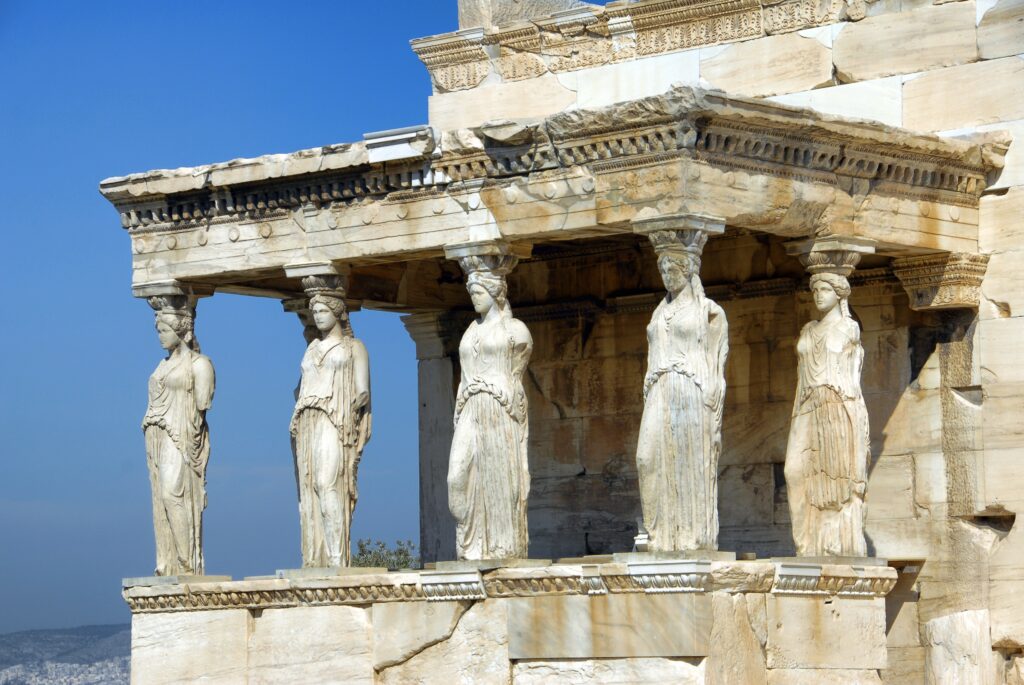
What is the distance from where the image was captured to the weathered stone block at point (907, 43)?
57.9 ft

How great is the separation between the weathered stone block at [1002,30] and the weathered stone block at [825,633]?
3824 mm

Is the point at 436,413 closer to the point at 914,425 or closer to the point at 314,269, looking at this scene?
the point at 314,269

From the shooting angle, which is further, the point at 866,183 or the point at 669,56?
the point at 669,56

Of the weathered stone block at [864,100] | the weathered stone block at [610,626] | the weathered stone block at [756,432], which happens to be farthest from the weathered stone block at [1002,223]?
the weathered stone block at [610,626]

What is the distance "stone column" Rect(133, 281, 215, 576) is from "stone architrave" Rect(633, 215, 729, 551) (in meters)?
3.65

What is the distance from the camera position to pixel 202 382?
1791cm

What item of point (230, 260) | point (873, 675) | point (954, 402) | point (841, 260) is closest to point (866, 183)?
point (841, 260)

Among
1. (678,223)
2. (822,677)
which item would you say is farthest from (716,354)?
(822,677)

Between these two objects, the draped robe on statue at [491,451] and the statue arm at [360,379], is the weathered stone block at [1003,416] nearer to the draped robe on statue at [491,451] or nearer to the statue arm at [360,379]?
the draped robe on statue at [491,451]

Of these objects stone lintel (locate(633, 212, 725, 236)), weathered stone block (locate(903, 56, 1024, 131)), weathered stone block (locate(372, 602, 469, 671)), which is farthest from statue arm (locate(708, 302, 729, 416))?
weathered stone block (locate(903, 56, 1024, 131))

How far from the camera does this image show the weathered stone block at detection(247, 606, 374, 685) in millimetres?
16812

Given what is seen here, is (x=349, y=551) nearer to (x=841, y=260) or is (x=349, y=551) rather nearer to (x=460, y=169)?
(x=460, y=169)

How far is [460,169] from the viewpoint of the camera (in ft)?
54.5

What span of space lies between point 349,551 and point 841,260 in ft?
12.3
